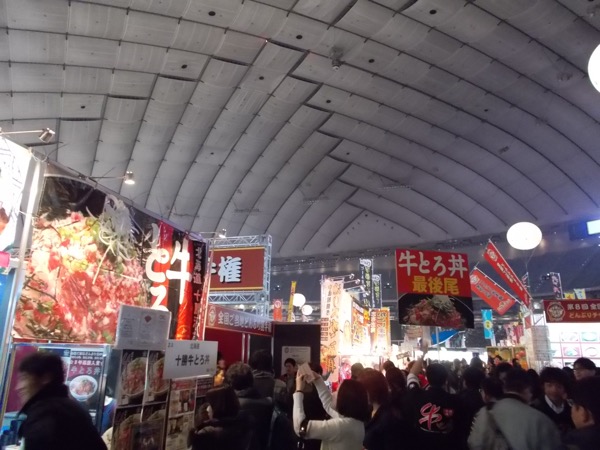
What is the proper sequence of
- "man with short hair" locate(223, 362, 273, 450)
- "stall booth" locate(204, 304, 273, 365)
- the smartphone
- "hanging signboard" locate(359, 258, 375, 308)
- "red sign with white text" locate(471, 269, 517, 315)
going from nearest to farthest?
the smartphone, "man with short hair" locate(223, 362, 273, 450), "stall booth" locate(204, 304, 273, 365), "red sign with white text" locate(471, 269, 517, 315), "hanging signboard" locate(359, 258, 375, 308)

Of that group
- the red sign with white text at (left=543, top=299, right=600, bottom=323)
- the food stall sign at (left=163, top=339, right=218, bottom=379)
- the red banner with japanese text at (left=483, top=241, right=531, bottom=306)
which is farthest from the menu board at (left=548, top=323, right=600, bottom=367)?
the food stall sign at (left=163, top=339, right=218, bottom=379)

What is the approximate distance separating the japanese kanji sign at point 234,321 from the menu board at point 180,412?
2.60 metres

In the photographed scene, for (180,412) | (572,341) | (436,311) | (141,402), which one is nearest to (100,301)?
(180,412)

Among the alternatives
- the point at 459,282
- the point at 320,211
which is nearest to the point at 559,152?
the point at 320,211

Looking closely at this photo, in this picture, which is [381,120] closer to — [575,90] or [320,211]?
[575,90]

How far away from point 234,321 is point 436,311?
3257 mm

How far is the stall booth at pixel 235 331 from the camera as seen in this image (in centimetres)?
653

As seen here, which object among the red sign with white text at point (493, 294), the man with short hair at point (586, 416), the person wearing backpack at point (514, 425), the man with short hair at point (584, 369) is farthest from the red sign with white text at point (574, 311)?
the man with short hair at point (586, 416)

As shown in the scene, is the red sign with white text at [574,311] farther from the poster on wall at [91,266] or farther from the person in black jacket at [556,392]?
the poster on wall at [91,266]

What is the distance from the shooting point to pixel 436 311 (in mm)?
5160

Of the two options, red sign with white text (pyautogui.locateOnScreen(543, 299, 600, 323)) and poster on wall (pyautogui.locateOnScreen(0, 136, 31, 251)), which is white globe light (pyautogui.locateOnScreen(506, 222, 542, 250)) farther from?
poster on wall (pyautogui.locateOnScreen(0, 136, 31, 251))

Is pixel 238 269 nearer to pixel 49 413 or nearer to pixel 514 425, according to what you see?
pixel 514 425

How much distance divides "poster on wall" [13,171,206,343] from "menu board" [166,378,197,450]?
126 centimetres

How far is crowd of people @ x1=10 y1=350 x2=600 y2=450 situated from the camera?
69.0 inches
